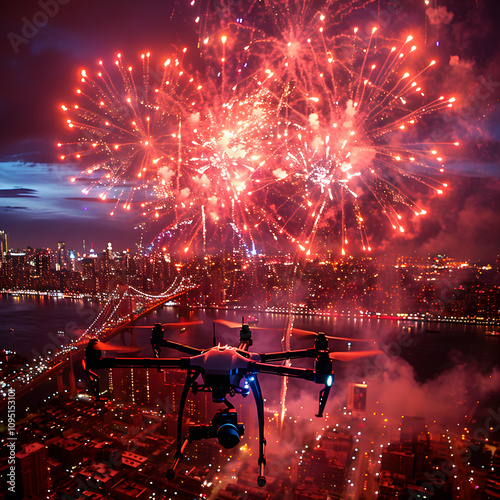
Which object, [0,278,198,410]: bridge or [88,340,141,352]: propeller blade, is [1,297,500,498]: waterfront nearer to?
[0,278,198,410]: bridge

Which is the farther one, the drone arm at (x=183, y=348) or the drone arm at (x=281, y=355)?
the drone arm at (x=183, y=348)

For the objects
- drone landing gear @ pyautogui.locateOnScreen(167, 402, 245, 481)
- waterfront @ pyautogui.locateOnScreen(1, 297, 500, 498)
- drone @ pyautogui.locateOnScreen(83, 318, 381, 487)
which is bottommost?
waterfront @ pyautogui.locateOnScreen(1, 297, 500, 498)

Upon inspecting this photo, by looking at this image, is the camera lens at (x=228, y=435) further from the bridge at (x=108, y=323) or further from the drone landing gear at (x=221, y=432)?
the bridge at (x=108, y=323)

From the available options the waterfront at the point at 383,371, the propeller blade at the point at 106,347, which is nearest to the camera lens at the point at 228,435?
the propeller blade at the point at 106,347

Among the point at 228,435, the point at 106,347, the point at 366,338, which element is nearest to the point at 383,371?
the point at 366,338

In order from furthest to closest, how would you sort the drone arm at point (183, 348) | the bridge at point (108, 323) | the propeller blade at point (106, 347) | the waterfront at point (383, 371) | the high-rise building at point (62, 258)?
the high-rise building at point (62, 258), the bridge at point (108, 323), the waterfront at point (383, 371), the drone arm at point (183, 348), the propeller blade at point (106, 347)

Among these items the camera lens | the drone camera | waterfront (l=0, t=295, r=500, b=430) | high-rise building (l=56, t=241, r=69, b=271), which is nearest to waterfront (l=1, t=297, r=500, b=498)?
waterfront (l=0, t=295, r=500, b=430)

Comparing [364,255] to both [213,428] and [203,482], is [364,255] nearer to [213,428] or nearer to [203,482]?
[203,482]

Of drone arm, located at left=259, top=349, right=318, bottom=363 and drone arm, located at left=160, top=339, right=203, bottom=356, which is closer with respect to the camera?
drone arm, located at left=259, top=349, right=318, bottom=363

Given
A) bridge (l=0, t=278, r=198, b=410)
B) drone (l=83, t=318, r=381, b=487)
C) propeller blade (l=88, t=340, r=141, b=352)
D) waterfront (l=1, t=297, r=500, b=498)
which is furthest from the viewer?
bridge (l=0, t=278, r=198, b=410)
